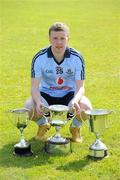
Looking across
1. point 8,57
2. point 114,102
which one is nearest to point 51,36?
point 114,102

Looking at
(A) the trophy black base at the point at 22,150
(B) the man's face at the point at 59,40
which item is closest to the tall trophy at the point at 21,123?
(A) the trophy black base at the point at 22,150

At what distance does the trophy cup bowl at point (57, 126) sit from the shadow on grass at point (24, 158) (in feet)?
0.33

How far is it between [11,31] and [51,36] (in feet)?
44.7

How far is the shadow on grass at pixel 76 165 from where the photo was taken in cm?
530

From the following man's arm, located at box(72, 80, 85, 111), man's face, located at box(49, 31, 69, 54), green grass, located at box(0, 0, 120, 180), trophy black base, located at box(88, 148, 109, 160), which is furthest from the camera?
man's face, located at box(49, 31, 69, 54)

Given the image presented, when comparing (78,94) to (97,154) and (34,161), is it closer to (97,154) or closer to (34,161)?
(97,154)

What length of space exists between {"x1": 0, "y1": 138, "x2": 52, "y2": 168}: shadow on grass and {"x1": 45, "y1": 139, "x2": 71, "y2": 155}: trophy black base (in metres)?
0.07

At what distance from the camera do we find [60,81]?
620 cm

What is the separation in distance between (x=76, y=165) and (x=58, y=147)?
0.38 metres

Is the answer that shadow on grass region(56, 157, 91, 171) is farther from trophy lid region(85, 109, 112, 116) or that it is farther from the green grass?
trophy lid region(85, 109, 112, 116)

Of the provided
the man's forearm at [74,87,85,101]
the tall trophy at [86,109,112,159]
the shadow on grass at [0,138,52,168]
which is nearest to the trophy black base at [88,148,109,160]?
the tall trophy at [86,109,112,159]

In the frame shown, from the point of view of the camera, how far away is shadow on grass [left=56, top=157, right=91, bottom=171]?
5305 mm

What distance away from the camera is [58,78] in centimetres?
616

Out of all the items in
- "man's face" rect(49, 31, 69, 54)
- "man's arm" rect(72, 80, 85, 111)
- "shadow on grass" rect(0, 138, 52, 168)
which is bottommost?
"shadow on grass" rect(0, 138, 52, 168)
